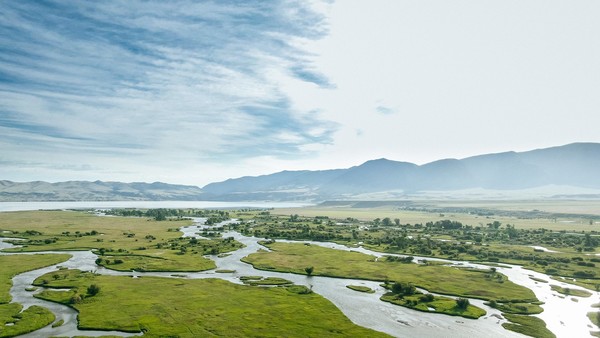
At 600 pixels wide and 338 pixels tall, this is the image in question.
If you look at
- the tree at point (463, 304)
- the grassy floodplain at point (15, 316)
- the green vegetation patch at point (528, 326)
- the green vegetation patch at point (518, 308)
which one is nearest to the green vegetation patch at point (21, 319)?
the grassy floodplain at point (15, 316)

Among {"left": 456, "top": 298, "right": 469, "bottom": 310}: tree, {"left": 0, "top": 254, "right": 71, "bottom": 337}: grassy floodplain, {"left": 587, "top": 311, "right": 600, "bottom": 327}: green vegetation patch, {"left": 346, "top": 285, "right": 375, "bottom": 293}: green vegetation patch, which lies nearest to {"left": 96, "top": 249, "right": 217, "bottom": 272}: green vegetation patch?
{"left": 0, "top": 254, "right": 71, "bottom": 337}: grassy floodplain

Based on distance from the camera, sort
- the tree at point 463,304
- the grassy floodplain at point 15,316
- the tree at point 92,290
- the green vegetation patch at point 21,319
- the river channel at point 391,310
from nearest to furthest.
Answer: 1. the green vegetation patch at point 21,319
2. the grassy floodplain at point 15,316
3. the river channel at point 391,310
4. the tree at point 463,304
5. the tree at point 92,290

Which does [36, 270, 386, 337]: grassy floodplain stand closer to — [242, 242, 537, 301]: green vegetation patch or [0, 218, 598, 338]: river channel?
[0, 218, 598, 338]: river channel

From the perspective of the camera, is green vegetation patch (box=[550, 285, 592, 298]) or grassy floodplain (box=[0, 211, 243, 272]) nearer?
green vegetation patch (box=[550, 285, 592, 298])

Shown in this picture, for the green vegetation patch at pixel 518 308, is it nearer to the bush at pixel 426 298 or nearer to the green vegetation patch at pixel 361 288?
the bush at pixel 426 298

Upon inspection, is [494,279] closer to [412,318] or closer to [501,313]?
[501,313]

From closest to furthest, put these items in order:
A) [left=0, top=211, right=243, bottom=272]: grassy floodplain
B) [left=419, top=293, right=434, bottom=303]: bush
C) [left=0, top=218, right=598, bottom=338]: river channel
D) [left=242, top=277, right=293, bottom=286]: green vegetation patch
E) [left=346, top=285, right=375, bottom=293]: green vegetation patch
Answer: [left=0, top=218, right=598, bottom=338]: river channel, [left=419, top=293, right=434, bottom=303]: bush, [left=346, top=285, right=375, bottom=293]: green vegetation patch, [left=242, top=277, right=293, bottom=286]: green vegetation patch, [left=0, top=211, right=243, bottom=272]: grassy floodplain
